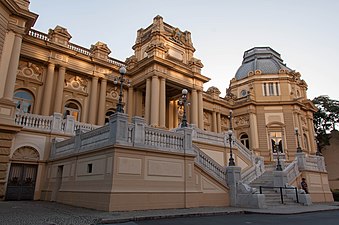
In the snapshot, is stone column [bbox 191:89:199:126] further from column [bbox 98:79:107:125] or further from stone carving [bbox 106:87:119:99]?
column [bbox 98:79:107:125]

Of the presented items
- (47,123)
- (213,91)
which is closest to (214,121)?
(213,91)

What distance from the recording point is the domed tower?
112ft

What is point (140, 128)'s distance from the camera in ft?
36.0

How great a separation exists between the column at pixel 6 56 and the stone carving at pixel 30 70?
15.8 feet

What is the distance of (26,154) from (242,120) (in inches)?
1114

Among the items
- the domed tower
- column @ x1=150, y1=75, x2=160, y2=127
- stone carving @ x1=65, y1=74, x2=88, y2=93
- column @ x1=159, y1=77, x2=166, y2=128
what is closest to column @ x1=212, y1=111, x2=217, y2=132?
the domed tower

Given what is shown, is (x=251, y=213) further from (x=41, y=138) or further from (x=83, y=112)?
(x=83, y=112)

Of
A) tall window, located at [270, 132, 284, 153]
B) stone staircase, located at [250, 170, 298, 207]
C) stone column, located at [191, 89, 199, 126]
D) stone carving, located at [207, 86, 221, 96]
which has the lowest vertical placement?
stone staircase, located at [250, 170, 298, 207]

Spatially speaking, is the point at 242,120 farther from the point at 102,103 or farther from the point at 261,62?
the point at 102,103

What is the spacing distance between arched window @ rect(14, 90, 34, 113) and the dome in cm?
2876

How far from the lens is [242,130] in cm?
3638

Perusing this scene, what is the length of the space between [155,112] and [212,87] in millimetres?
15298

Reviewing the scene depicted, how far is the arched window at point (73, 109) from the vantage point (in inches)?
905

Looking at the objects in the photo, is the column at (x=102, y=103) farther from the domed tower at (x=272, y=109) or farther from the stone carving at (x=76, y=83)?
the domed tower at (x=272, y=109)
